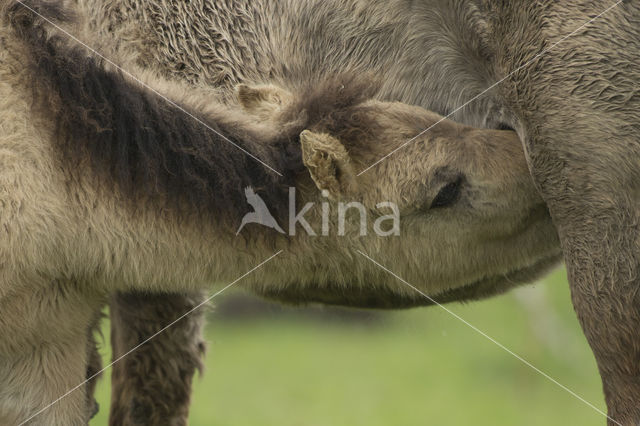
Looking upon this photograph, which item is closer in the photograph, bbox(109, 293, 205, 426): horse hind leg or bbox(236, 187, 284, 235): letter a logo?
bbox(236, 187, 284, 235): letter a logo

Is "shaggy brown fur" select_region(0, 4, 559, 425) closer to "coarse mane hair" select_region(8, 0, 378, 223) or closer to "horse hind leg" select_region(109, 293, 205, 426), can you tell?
"coarse mane hair" select_region(8, 0, 378, 223)

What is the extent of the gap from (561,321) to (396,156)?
1014 centimetres

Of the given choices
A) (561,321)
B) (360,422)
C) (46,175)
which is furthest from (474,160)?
(561,321)

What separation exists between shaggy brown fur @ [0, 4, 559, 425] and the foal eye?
3 cm

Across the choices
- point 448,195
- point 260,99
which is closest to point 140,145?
point 260,99

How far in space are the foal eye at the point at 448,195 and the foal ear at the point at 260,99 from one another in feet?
2.82

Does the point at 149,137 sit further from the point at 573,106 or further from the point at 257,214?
the point at 573,106

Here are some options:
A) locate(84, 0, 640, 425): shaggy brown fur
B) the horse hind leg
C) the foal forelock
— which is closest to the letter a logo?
the foal forelock

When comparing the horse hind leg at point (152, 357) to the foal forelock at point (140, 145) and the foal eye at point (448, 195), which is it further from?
the foal eye at point (448, 195)

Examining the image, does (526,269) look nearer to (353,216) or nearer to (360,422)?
(353,216)

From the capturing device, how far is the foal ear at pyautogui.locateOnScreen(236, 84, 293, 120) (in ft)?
16.7

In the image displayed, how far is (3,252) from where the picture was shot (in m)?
4.41

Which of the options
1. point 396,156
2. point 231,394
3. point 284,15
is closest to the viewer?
point 396,156

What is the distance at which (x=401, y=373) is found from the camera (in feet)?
42.0
